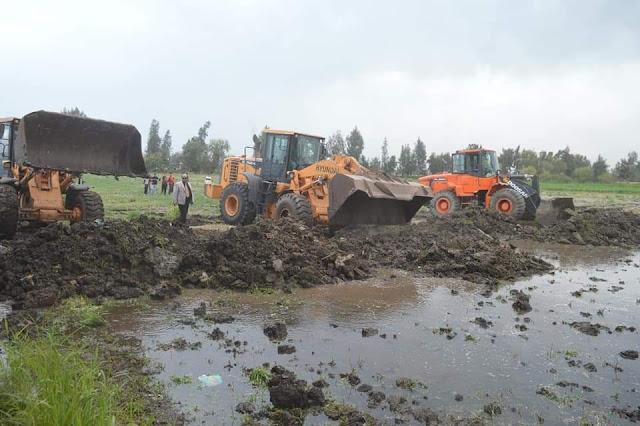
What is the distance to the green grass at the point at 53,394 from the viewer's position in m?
2.68

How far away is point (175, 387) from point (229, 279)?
345cm

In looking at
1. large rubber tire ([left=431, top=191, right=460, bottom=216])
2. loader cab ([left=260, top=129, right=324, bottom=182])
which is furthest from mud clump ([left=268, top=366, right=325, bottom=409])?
large rubber tire ([left=431, top=191, right=460, bottom=216])

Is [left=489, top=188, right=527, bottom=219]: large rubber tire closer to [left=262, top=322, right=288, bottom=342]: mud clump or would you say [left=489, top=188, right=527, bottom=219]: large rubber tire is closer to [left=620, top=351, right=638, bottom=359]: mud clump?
[left=620, top=351, right=638, bottom=359]: mud clump

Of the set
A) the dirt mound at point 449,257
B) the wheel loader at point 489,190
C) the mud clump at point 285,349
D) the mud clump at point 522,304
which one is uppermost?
the wheel loader at point 489,190

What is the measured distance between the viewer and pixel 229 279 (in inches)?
288

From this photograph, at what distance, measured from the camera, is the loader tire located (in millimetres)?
10227

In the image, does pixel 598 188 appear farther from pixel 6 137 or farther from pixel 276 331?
pixel 276 331

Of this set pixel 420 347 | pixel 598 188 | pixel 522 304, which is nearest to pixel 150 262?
pixel 420 347

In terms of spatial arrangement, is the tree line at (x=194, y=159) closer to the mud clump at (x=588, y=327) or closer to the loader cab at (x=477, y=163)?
the loader cab at (x=477, y=163)

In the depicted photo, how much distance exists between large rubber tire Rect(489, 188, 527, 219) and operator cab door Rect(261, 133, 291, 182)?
7.53m

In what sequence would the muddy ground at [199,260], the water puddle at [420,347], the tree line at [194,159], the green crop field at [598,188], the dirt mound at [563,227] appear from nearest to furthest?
the water puddle at [420,347] < the muddy ground at [199,260] < the dirt mound at [563,227] < the green crop field at [598,188] < the tree line at [194,159]

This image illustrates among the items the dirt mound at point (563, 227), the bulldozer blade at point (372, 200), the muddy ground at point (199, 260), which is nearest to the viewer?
the muddy ground at point (199, 260)

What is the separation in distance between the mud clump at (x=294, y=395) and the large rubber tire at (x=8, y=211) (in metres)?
6.88

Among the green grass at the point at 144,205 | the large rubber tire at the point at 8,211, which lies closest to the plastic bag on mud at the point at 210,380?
the large rubber tire at the point at 8,211
